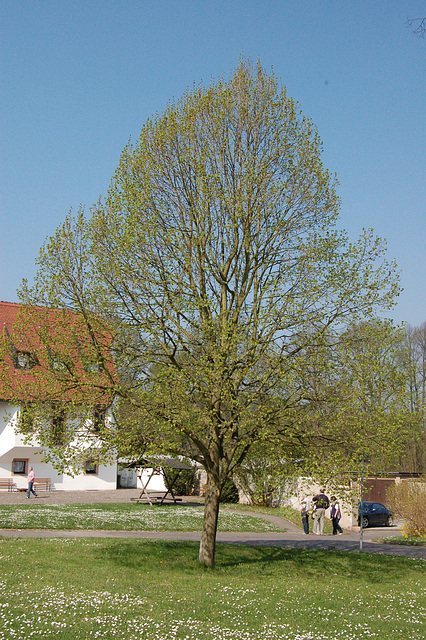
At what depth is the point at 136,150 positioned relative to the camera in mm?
15633

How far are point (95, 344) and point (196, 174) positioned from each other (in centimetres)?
480

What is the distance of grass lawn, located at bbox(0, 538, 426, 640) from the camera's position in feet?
30.0

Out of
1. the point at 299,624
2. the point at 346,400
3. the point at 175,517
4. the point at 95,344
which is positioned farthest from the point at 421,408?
the point at 175,517

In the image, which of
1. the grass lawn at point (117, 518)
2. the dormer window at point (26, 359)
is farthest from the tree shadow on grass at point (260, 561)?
the grass lawn at point (117, 518)

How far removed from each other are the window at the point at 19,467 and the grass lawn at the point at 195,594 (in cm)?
2255

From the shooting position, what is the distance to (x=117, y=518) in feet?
81.7

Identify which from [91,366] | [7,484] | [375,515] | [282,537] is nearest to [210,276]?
[91,366]

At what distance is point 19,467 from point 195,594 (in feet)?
98.2

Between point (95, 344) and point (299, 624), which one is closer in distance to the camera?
point (299, 624)

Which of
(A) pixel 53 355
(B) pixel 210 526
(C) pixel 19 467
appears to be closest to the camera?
(A) pixel 53 355

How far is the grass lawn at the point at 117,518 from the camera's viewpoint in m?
22.2

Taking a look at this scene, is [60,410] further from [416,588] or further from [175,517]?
[175,517]

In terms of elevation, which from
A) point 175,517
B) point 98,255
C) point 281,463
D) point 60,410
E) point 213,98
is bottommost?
point 175,517

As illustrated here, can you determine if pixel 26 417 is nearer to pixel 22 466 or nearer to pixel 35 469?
pixel 22 466
